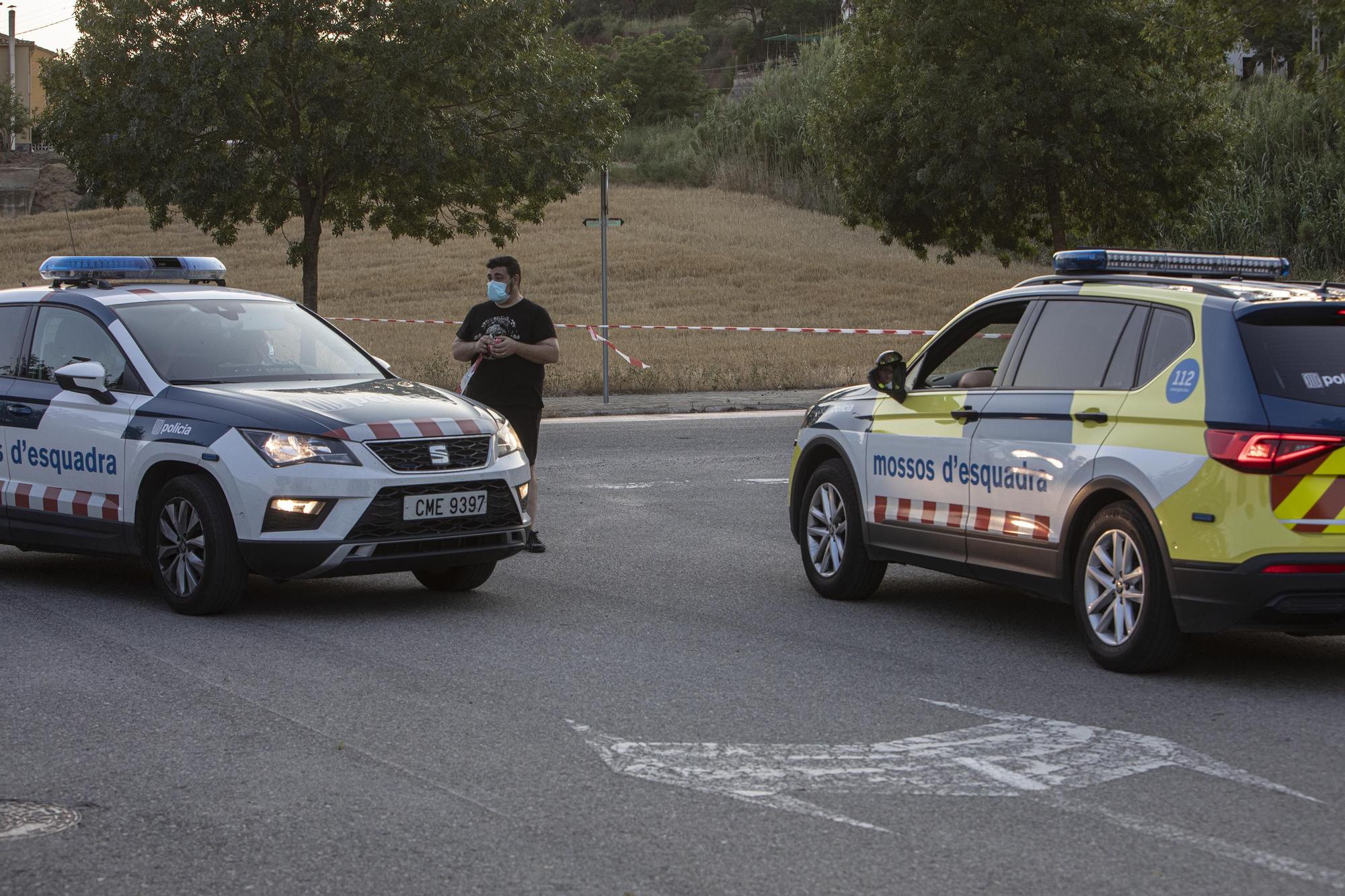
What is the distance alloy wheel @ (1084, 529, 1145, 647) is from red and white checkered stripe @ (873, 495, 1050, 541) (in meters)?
0.35

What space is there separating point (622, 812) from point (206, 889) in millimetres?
1258

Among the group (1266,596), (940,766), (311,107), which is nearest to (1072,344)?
(1266,596)

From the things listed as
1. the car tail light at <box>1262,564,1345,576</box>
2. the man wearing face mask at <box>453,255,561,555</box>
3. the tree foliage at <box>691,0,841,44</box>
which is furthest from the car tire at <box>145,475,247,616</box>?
the tree foliage at <box>691,0,841,44</box>

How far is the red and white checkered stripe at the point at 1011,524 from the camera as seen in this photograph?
25.7 feet

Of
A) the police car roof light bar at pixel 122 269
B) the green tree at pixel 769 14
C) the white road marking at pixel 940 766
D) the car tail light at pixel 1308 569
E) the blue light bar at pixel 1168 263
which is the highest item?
the green tree at pixel 769 14

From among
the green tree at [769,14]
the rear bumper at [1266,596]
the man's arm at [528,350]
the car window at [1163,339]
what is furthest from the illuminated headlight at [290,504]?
the green tree at [769,14]

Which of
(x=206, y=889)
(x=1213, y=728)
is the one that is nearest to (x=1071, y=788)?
(x=1213, y=728)

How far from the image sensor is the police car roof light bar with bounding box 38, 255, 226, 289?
34.7 ft

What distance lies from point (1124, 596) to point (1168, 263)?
172 centimetres

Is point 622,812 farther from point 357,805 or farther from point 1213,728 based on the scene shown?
point 1213,728

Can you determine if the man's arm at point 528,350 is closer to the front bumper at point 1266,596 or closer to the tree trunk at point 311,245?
the front bumper at point 1266,596

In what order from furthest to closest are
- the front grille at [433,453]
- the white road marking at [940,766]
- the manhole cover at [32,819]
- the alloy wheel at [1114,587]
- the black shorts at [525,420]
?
the black shorts at [525,420] → the front grille at [433,453] → the alloy wheel at [1114,587] → the white road marking at [940,766] → the manhole cover at [32,819]

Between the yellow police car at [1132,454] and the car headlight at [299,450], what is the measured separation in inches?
106

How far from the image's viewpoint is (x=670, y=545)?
11.4 meters
